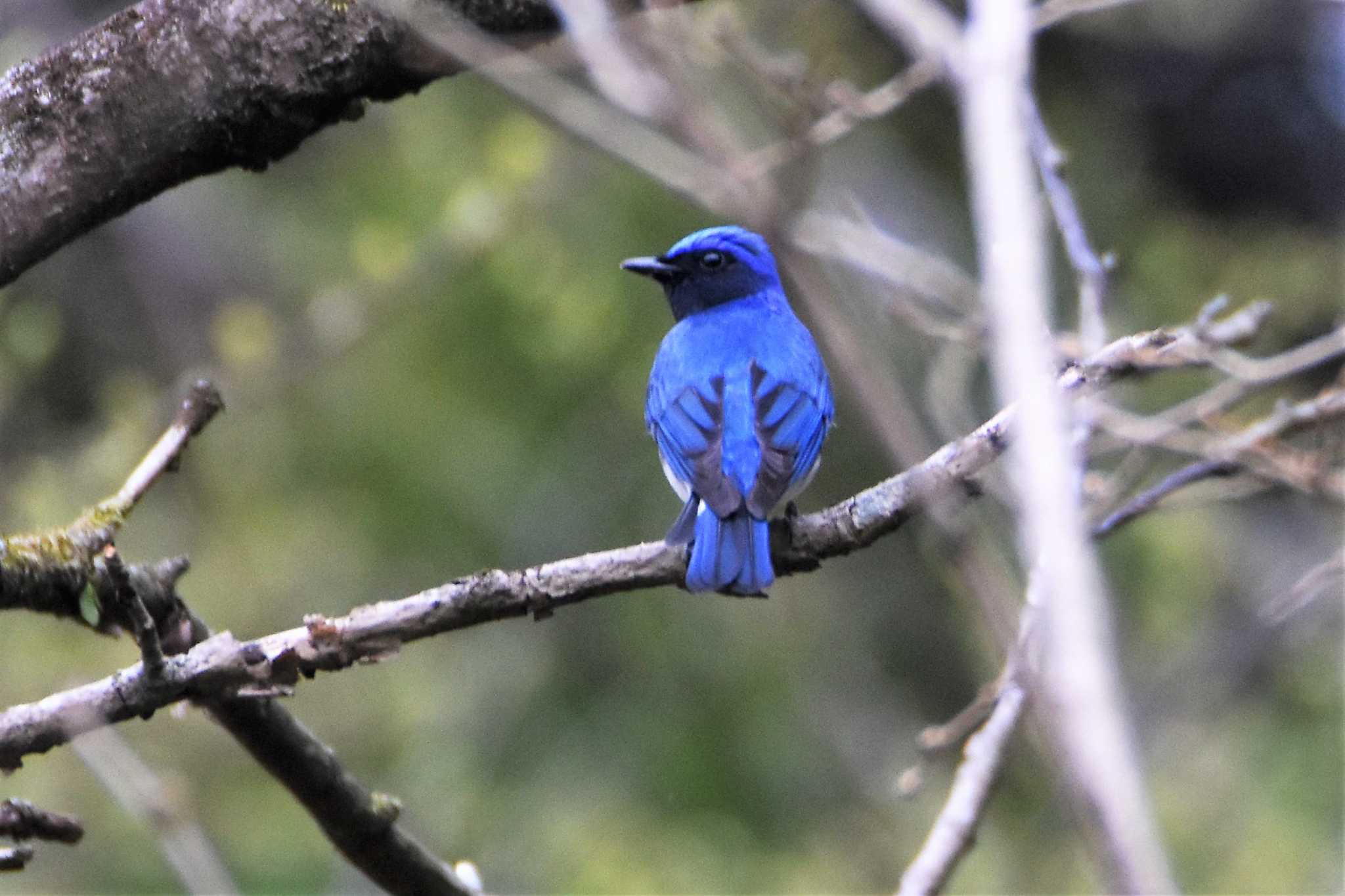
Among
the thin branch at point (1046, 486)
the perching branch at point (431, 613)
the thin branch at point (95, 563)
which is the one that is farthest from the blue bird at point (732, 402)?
the thin branch at point (1046, 486)

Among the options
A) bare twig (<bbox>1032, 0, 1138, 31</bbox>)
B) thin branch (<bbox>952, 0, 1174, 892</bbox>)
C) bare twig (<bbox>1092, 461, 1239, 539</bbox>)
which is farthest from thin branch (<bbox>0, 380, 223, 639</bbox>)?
bare twig (<bbox>1032, 0, 1138, 31</bbox>)

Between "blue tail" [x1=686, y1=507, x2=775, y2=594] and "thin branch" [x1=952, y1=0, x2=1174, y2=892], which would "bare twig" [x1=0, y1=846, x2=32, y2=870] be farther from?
"thin branch" [x1=952, y1=0, x2=1174, y2=892]

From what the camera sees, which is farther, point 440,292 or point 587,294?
point 440,292

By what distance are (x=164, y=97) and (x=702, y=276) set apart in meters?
2.56

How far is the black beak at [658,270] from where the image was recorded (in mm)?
5266

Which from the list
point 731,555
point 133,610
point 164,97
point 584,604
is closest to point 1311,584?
point 731,555

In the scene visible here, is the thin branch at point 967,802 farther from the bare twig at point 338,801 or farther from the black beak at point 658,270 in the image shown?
the black beak at point 658,270

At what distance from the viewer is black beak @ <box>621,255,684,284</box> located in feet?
17.3

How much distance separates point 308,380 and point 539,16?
14.0ft

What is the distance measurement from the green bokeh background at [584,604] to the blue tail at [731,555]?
2.86 meters

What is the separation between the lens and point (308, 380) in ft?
23.6

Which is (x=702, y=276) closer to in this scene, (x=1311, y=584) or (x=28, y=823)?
(x=1311, y=584)

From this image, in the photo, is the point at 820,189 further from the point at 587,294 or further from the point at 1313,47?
the point at 1313,47

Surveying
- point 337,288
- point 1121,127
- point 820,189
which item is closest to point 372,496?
point 337,288
